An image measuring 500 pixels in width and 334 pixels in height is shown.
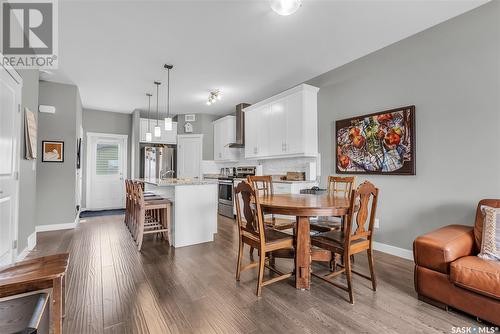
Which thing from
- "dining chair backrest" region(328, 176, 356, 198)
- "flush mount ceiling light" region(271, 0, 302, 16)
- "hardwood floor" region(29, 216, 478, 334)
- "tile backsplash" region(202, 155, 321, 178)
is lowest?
"hardwood floor" region(29, 216, 478, 334)

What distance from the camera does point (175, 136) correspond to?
725 centimetres

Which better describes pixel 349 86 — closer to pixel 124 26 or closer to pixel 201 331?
pixel 124 26

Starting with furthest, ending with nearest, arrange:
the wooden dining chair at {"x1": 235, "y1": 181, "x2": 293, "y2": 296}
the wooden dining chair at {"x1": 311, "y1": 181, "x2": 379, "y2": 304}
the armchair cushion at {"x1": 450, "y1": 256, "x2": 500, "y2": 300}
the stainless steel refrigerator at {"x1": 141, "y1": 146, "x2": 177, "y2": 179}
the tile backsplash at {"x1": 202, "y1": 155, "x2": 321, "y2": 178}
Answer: the stainless steel refrigerator at {"x1": 141, "y1": 146, "x2": 177, "y2": 179}, the tile backsplash at {"x1": 202, "y1": 155, "x2": 321, "y2": 178}, the wooden dining chair at {"x1": 235, "y1": 181, "x2": 293, "y2": 296}, the wooden dining chair at {"x1": 311, "y1": 181, "x2": 379, "y2": 304}, the armchair cushion at {"x1": 450, "y1": 256, "x2": 500, "y2": 300}

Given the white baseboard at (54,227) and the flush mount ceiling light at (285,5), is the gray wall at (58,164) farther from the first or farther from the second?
the flush mount ceiling light at (285,5)

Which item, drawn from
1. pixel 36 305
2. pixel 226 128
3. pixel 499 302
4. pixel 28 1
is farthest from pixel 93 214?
pixel 499 302

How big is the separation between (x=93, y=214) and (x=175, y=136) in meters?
2.92

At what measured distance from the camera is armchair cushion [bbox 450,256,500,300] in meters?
1.68

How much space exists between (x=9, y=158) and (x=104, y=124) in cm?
477

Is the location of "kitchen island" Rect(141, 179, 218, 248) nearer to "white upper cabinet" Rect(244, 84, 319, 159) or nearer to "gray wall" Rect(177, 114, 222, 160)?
"white upper cabinet" Rect(244, 84, 319, 159)

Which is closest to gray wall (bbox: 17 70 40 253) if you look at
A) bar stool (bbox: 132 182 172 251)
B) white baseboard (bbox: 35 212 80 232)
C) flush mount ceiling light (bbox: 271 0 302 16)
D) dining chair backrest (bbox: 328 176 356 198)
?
white baseboard (bbox: 35 212 80 232)

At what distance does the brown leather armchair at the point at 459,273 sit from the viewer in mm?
1709

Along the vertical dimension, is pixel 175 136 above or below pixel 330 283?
above

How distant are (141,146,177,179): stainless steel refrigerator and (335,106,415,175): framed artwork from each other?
4.69 m

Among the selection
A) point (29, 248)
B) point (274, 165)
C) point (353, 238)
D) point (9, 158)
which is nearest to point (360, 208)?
point (353, 238)
